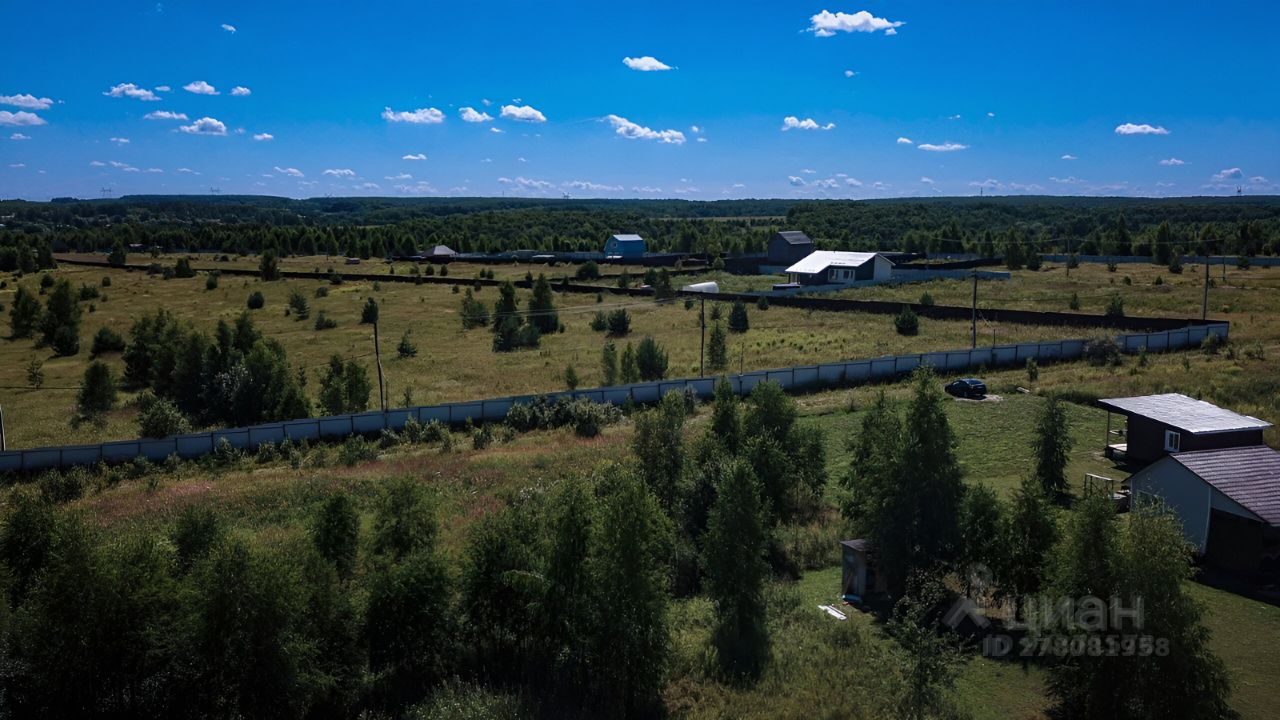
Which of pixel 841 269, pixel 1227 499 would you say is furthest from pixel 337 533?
→ pixel 841 269

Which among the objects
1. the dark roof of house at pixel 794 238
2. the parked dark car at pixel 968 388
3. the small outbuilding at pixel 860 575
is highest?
the dark roof of house at pixel 794 238

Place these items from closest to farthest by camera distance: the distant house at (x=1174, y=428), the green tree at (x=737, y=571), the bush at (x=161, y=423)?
the green tree at (x=737, y=571) → the distant house at (x=1174, y=428) → the bush at (x=161, y=423)

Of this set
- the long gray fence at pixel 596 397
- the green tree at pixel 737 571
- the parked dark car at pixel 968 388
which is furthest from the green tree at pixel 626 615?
the parked dark car at pixel 968 388

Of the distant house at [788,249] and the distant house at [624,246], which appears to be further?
the distant house at [624,246]

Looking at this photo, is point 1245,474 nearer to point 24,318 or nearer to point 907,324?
point 907,324

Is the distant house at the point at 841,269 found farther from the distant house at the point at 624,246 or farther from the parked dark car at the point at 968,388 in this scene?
the parked dark car at the point at 968,388

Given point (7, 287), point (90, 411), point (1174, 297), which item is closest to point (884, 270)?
point (1174, 297)
